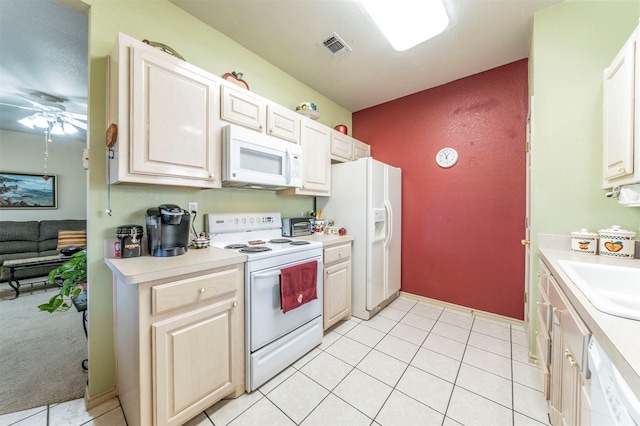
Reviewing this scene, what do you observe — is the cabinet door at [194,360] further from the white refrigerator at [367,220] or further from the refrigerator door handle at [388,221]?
the refrigerator door handle at [388,221]

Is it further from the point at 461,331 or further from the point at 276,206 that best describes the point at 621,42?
the point at 276,206

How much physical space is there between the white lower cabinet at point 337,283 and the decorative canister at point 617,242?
1747 mm

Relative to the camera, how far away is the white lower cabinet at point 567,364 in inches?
30.4

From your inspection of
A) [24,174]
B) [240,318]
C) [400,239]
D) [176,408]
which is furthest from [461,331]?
[24,174]

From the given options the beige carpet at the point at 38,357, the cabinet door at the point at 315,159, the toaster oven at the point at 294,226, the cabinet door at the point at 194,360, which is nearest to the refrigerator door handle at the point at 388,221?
the cabinet door at the point at 315,159

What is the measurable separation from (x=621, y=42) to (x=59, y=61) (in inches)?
174

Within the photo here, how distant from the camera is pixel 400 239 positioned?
121 inches

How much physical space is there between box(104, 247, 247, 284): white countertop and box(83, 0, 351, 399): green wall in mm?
254

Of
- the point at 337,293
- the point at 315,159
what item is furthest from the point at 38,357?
the point at 315,159

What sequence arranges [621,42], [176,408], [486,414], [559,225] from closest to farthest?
[176,408]
[486,414]
[621,42]
[559,225]

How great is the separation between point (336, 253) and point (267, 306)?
88cm

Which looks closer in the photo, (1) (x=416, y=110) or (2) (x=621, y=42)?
(2) (x=621, y=42)

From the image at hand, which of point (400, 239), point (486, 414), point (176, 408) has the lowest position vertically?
point (486, 414)

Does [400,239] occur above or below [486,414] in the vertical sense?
above
